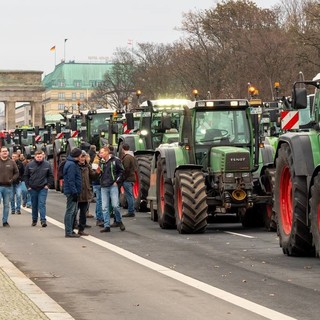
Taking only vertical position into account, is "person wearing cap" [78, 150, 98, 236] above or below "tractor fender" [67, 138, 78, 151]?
below

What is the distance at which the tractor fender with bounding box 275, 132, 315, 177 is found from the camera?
59.5 feet

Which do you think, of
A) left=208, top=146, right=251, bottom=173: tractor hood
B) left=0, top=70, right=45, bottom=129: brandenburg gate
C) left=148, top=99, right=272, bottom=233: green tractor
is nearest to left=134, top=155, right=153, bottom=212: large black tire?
left=148, top=99, right=272, bottom=233: green tractor

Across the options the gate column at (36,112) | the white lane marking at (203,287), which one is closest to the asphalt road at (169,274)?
the white lane marking at (203,287)

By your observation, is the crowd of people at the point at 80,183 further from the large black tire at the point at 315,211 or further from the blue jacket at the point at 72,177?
the large black tire at the point at 315,211

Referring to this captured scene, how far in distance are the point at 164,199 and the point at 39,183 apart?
12.5 ft

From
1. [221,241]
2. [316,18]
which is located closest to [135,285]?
[221,241]

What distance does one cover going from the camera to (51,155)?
5509 centimetres

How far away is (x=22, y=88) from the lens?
6590 inches

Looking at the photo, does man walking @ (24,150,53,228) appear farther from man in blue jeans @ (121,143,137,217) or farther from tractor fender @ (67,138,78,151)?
tractor fender @ (67,138,78,151)

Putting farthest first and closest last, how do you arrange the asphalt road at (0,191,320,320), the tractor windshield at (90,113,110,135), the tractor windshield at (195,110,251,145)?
the tractor windshield at (90,113,110,135), the tractor windshield at (195,110,251,145), the asphalt road at (0,191,320,320)

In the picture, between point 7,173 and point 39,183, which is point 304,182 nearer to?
point 39,183

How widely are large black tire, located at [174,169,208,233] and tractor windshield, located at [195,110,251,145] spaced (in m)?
1.25

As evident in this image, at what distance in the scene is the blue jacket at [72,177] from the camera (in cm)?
2508

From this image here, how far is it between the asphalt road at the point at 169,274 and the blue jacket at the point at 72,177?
934mm
